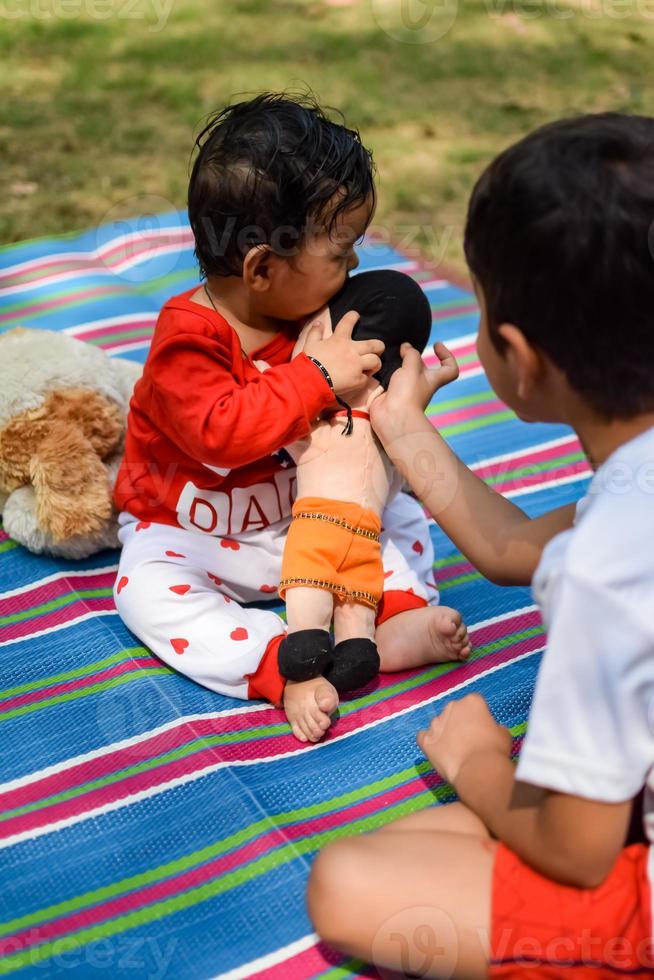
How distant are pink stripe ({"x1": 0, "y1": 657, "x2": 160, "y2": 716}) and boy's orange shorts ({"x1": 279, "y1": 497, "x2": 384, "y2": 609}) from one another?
11.2 inches

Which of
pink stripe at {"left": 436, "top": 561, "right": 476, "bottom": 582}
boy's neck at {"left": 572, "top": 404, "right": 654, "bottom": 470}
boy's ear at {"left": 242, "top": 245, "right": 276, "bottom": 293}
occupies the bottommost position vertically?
pink stripe at {"left": 436, "top": 561, "right": 476, "bottom": 582}

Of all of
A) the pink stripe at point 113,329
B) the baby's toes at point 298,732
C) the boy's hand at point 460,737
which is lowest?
the pink stripe at point 113,329

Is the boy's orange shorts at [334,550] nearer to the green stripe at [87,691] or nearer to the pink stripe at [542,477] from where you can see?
the green stripe at [87,691]

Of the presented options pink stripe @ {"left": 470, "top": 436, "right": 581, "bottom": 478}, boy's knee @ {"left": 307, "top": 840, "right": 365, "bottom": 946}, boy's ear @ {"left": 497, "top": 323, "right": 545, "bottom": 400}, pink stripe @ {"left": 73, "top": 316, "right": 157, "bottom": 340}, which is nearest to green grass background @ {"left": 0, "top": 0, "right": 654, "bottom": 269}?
pink stripe @ {"left": 73, "top": 316, "right": 157, "bottom": 340}

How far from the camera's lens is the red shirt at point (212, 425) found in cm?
171

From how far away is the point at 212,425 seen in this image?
1699 millimetres

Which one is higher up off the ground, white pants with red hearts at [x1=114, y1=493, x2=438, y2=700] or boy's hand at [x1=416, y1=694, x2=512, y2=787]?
boy's hand at [x1=416, y1=694, x2=512, y2=787]

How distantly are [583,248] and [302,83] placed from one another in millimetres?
4533

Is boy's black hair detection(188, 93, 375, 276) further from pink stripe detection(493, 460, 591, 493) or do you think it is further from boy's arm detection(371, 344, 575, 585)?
pink stripe detection(493, 460, 591, 493)

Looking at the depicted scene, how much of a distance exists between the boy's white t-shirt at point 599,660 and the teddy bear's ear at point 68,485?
1.11 metres

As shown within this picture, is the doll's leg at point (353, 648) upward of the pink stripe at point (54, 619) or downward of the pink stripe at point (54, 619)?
upward

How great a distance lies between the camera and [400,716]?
172 cm

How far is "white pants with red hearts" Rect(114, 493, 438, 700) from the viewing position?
5.75 feet

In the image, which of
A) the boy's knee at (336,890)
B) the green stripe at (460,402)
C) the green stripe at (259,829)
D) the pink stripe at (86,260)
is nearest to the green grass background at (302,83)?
the pink stripe at (86,260)
